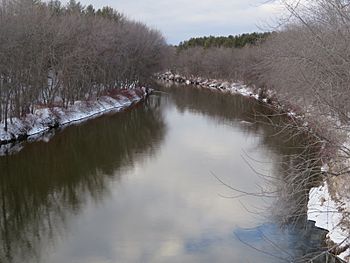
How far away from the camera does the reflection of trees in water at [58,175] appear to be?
12.3 metres

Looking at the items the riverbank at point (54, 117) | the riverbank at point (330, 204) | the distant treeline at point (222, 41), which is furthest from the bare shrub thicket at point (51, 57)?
the distant treeline at point (222, 41)

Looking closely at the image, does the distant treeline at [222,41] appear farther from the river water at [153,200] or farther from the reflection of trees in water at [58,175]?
the river water at [153,200]

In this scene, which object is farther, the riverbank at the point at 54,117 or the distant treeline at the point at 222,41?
the distant treeline at the point at 222,41

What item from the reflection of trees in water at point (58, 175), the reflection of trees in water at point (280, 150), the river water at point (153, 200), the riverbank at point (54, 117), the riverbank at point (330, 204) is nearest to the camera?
the reflection of trees in water at point (280, 150)

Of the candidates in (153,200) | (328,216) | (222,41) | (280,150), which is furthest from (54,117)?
(222,41)

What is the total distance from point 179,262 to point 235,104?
108 feet

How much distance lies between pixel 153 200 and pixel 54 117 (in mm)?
16418

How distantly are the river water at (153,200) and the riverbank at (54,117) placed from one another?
1275mm

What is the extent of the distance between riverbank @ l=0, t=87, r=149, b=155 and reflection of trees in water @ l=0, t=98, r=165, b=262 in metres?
1.24

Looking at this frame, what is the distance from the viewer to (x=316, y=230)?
39.3 ft

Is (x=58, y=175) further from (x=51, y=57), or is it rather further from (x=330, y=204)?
(x=51, y=57)

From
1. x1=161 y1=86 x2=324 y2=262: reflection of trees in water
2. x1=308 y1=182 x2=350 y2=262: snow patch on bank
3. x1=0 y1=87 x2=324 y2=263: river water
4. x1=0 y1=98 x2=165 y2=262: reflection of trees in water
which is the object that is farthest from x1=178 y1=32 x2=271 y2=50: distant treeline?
x1=308 y1=182 x2=350 y2=262: snow patch on bank

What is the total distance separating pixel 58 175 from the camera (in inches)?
699

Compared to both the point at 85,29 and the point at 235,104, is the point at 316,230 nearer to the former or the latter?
the point at 85,29
